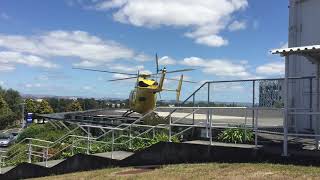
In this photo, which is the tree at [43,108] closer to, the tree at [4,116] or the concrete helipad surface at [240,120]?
the tree at [4,116]

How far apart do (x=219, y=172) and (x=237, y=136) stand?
2473 mm

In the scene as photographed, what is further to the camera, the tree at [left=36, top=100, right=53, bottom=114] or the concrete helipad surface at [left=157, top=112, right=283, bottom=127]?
the tree at [left=36, top=100, right=53, bottom=114]

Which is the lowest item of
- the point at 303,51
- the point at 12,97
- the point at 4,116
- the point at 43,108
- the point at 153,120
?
the point at 4,116

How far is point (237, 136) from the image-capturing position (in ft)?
49.5

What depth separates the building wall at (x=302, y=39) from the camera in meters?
16.9

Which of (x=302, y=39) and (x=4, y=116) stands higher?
(x=302, y=39)

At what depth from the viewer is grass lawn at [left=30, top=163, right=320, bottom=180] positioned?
11.7m

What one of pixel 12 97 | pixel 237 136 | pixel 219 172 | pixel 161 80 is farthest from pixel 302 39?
pixel 12 97

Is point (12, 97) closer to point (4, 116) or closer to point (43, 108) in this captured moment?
point (43, 108)

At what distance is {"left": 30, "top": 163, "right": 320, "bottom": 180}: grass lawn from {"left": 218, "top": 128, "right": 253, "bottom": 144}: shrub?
4.70 ft

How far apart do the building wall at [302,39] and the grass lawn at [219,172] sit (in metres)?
4.50

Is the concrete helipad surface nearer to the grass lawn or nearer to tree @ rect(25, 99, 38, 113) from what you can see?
the grass lawn

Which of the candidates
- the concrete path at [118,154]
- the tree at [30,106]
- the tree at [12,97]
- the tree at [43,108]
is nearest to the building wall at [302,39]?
the concrete path at [118,154]

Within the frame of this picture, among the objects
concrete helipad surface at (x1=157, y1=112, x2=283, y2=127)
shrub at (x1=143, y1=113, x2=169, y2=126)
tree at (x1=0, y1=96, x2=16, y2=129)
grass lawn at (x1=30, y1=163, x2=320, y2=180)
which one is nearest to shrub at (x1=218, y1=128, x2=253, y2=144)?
grass lawn at (x1=30, y1=163, x2=320, y2=180)
